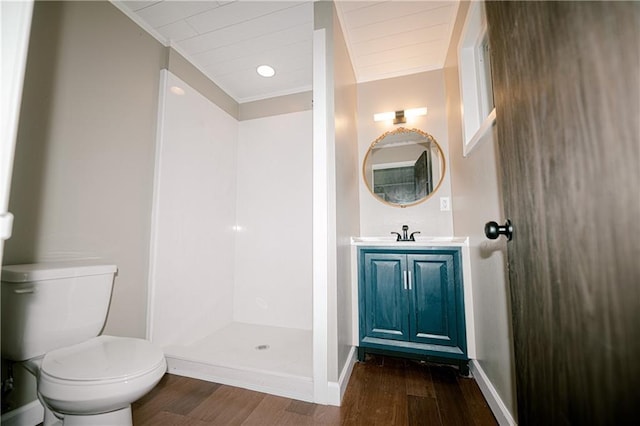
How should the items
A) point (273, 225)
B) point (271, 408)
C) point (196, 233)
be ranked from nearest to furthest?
point (271, 408)
point (196, 233)
point (273, 225)

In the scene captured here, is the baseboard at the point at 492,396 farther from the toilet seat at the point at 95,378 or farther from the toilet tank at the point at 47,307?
the toilet tank at the point at 47,307

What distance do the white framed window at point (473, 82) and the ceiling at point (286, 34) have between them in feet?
1.11

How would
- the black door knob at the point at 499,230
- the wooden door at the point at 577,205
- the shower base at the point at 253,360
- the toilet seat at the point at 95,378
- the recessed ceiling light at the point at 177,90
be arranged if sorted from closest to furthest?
the wooden door at the point at 577,205
the black door knob at the point at 499,230
the toilet seat at the point at 95,378
the shower base at the point at 253,360
the recessed ceiling light at the point at 177,90

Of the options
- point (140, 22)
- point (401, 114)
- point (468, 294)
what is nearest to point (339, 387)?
point (468, 294)

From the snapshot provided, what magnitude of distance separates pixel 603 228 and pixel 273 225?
253 cm

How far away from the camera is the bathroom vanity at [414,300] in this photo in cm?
168

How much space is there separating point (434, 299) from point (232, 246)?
6.72ft

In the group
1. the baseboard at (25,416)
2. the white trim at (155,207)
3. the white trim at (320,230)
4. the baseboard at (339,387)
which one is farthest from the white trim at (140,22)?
the baseboard at (339,387)

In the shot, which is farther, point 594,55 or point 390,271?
point 390,271

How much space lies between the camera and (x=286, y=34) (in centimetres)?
200

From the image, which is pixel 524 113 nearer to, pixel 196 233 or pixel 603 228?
pixel 603 228

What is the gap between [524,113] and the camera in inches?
21.8

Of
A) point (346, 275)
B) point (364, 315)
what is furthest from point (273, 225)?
point (364, 315)

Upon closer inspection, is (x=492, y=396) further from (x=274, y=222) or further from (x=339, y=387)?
(x=274, y=222)
